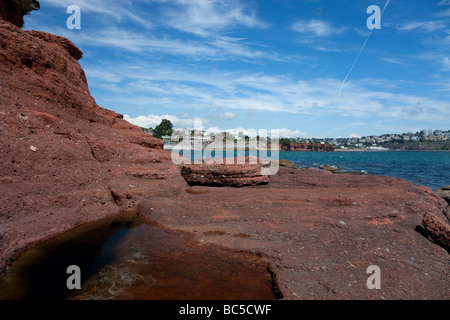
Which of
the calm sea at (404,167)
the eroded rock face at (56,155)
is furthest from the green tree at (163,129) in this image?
the eroded rock face at (56,155)

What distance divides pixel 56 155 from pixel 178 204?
612 cm

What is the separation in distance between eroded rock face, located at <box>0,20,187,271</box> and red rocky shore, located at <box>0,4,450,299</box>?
54mm

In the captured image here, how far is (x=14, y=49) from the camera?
1391cm

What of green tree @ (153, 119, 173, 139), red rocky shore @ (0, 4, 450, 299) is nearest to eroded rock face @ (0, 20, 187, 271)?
red rocky shore @ (0, 4, 450, 299)

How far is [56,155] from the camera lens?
38.2 feet

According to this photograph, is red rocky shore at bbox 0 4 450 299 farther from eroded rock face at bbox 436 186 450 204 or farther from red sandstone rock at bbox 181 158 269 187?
eroded rock face at bbox 436 186 450 204

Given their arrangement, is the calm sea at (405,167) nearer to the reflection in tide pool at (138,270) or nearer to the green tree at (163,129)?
the reflection in tide pool at (138,270)

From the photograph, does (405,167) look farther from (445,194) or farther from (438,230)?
(438,230)

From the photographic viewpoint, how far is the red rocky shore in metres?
6.51

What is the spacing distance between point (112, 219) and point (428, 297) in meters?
10.6

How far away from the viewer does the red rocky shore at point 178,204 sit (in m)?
6.51
